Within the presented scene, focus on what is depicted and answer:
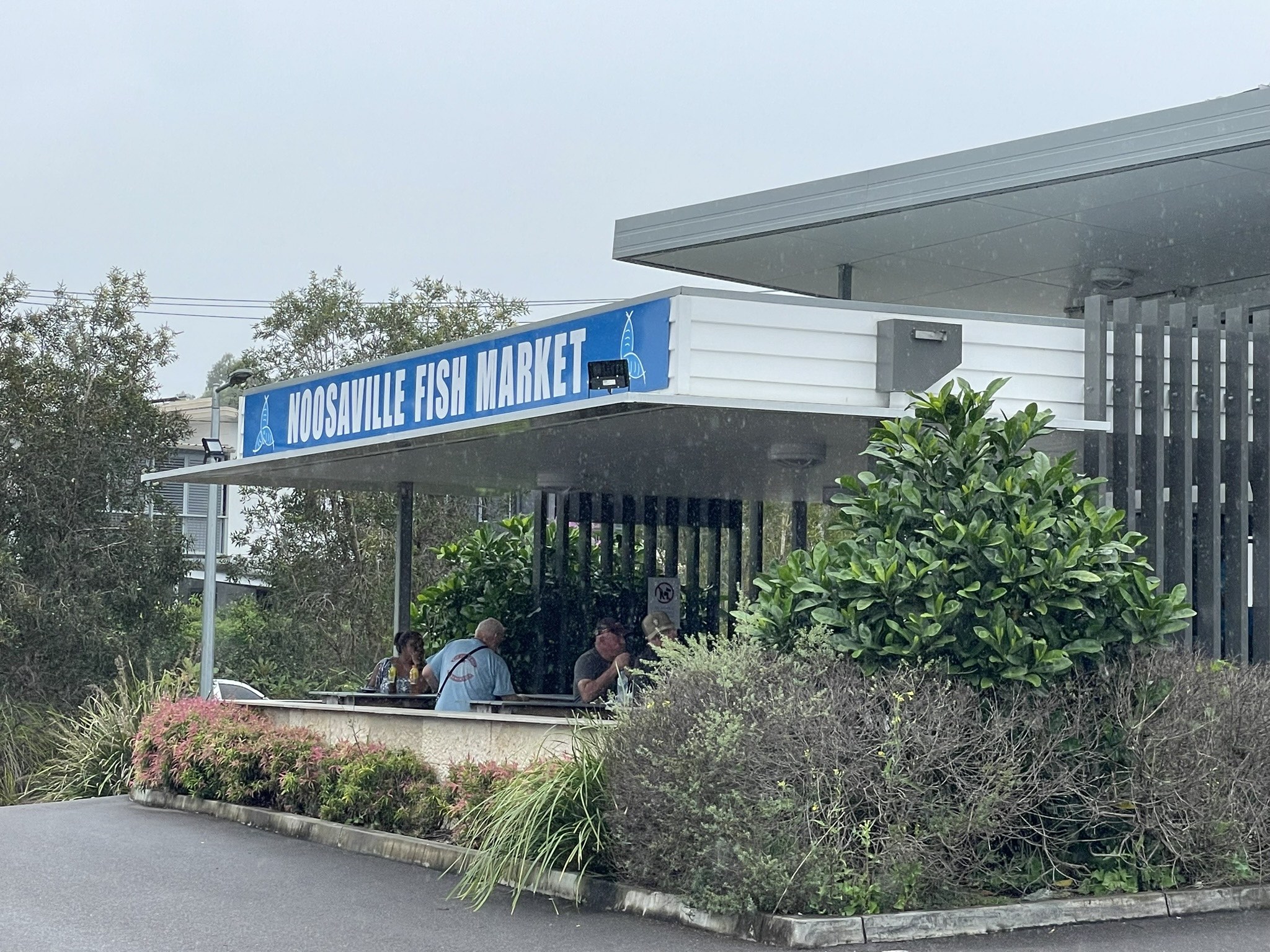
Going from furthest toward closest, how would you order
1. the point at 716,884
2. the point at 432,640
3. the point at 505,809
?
1. the point at 432,640
2. the point at 505,809
3. the point at 716,884

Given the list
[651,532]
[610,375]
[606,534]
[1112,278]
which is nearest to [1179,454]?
[1112,278]

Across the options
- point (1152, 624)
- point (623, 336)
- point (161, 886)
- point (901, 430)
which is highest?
point (623, 336)

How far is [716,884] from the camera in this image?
8.80 m

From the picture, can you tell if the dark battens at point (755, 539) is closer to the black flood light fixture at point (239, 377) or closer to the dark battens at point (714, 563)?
the dark battens at point (714, 563)

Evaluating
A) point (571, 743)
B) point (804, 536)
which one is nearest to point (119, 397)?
point (804, 536)

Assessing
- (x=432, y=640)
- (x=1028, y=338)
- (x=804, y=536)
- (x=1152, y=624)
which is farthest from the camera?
(x=432, y=640)

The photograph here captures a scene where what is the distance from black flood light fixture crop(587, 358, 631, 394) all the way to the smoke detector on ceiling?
6903mm

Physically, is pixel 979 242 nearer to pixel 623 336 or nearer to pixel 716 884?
pixel 623 336

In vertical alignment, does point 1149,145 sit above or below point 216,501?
above

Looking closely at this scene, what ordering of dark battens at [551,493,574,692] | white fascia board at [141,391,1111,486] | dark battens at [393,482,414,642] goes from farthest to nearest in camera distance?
1. dark battens at [551,493,574,692]
2. dark battens at [393,482,414,642]
3. white fascia board at [141,391,1111,486]

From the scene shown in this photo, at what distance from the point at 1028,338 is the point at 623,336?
3.14 meters

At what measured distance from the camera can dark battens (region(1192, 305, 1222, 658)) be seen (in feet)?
40.8

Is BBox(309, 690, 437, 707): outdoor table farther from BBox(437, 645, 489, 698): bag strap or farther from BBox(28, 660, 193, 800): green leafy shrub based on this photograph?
BBox(28, 660, 193, 800): green leafy shrub

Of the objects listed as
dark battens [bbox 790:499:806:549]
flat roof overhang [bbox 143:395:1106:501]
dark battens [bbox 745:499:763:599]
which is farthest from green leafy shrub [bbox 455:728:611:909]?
dark battens [bbox 745:499:763:599]
